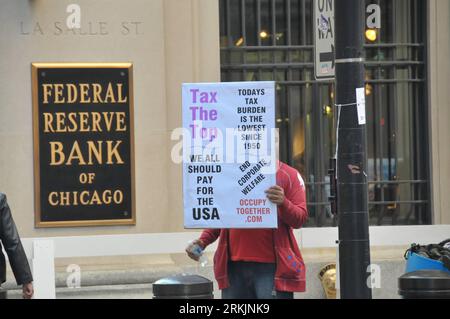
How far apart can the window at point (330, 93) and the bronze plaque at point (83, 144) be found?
1556 millimetres

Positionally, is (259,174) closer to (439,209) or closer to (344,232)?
(344,232)

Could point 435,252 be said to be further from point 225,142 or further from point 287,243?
point 225,142

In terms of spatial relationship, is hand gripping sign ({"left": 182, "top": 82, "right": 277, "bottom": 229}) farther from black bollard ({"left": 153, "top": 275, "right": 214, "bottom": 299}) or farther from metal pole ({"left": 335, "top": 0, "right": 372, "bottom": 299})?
black bollard ({"left": 153, "top": 275, "right": 214, "bottom": 299})

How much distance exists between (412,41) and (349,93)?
5.18m

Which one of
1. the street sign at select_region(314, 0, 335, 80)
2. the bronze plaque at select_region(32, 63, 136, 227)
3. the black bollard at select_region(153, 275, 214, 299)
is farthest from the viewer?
the bronze plaque at select_region(32, 63, 136, 227)

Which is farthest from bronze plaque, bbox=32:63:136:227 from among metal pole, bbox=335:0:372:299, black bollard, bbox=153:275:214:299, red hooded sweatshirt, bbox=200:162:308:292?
→ black bollard, bbox=153:275:214:299

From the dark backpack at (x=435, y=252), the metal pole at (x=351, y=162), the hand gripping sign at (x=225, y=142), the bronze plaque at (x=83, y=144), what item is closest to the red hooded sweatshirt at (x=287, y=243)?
the hand gripping sign at (x=225, y=142)

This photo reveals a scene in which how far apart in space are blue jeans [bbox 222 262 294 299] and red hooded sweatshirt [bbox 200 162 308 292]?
48 millimetres

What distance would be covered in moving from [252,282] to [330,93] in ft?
17.2

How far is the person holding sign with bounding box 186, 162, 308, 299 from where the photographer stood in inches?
273

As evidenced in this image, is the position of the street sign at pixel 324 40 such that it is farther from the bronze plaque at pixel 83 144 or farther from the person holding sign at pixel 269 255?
the bronze plaque at pixel 83 144

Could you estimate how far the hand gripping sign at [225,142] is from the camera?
7008mm
